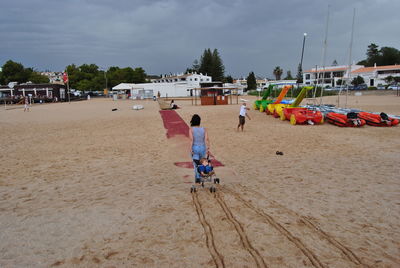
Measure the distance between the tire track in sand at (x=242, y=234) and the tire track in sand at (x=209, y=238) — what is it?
39 cm

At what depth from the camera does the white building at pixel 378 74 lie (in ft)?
233

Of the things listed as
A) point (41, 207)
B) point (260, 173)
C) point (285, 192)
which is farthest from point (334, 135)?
point (41, 207)

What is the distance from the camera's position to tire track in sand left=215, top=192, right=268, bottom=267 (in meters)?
3.48

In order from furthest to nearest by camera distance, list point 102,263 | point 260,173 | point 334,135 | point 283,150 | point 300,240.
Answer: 1. point 334,135
2. point 283,150
3. point 260,173
4. point 300,240
5. point 102,263

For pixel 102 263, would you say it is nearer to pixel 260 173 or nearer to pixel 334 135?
pixel 260 173

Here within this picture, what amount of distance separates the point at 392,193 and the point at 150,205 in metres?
4.84

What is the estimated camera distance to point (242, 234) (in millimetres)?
4113

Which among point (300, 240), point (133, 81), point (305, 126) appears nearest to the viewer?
point (300, 240)

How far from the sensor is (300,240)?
3.94 metres

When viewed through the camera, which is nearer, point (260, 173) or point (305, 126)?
point (260, 173)

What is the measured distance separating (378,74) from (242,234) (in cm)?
8476

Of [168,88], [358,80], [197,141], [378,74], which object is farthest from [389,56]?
[197,141]

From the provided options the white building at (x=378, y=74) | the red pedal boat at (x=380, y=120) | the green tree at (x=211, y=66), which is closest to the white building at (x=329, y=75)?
the white building at (x=378, y=74)

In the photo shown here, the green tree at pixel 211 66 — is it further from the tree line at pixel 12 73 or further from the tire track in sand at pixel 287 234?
the tire track in sand at pixel 287 234
